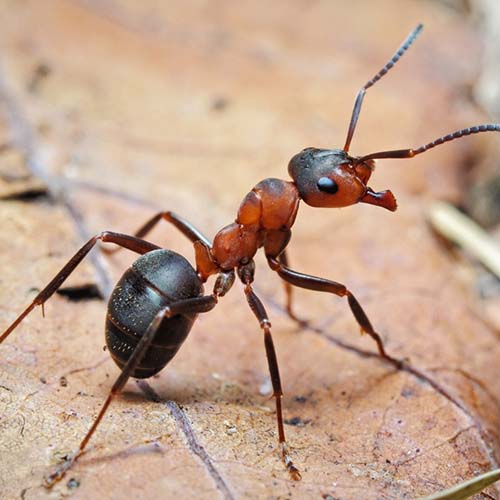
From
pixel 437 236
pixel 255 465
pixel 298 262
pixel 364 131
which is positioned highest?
pixel 364 131

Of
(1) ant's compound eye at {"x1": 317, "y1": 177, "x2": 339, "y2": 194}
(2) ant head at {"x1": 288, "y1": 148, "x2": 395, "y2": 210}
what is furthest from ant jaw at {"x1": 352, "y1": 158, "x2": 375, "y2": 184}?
(1) ant's compound eye at {"x1": 317, "y1": 177, "x2": 339, "y2": 194}

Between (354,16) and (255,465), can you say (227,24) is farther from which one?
(255,465)

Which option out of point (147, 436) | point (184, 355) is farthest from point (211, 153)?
point (147, 436)

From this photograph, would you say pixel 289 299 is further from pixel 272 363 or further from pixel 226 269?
pixel 272 363

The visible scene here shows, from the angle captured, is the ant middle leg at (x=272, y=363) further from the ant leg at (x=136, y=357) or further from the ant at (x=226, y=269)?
the ant leg at (x=136, y=357)

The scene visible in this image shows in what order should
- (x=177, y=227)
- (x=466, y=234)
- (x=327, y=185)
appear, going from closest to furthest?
(x=327, y=185)
(x=177, y=227)
(x=466, y=234)

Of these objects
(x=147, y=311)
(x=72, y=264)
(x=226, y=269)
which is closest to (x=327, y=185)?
(x=226, y=269)
